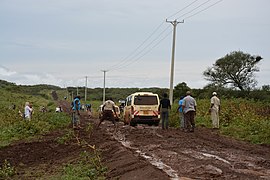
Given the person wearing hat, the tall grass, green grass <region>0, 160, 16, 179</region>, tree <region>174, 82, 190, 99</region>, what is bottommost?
green grass <region>0, 160, 16, 179</region>

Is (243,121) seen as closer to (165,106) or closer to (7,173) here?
(165,106)

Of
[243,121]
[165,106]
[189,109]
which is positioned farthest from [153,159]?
[243,121]

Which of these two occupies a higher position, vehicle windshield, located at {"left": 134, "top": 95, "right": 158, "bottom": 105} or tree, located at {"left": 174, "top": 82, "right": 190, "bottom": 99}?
tree, located at {"left": 174, "top": 82, "right": 190, "bottom": 99}

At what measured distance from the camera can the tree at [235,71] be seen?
59.5 metres

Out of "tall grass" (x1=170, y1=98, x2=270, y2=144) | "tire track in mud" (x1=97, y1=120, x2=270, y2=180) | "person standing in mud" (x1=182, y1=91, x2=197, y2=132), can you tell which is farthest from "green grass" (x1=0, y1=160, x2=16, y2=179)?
"tall grass" (x1=170, y1=98, x2=270, y2=144)

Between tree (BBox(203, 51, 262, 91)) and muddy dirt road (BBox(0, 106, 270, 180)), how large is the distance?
44.0m

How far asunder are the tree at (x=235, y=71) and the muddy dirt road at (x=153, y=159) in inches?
1731

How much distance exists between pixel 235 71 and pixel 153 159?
51.2m

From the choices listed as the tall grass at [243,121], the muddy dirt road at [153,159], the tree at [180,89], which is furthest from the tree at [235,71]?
the muddy dirt road at [153,159]

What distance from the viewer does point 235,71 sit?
197ft

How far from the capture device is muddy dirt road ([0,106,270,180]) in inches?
349

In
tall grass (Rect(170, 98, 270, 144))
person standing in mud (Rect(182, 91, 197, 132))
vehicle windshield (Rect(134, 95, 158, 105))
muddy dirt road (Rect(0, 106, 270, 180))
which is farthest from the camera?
vehicle windshield (Rect(134, 95, 158, 105))

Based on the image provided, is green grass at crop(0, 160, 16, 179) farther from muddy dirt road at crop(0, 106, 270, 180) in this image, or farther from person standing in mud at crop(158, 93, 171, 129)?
person standing in mud at crop(158, 93, 171, 129)

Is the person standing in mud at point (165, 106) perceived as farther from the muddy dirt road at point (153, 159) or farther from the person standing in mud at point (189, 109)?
the muddy dirt road at point (153, 159)
